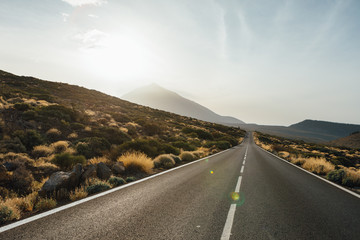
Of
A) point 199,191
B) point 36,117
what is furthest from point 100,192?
point 36,117

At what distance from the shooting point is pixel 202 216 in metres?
4.03

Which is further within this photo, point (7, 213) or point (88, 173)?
point (88, 173)

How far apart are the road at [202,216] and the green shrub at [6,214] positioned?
64 centimetres

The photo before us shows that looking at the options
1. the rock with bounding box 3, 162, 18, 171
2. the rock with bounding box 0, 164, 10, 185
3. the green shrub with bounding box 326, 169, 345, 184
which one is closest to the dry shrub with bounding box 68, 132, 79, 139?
the rock with bounding box 3, 162, 18, 171

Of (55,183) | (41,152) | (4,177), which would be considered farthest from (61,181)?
(41,152)

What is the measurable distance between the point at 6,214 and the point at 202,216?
3.96m

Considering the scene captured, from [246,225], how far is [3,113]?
1840 centimetres

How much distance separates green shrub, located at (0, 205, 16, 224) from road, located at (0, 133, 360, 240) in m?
0.64

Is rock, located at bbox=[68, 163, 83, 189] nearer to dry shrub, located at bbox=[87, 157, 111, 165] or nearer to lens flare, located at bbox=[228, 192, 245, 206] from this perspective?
dry shrub, located at bbox=[87, 157, 111, 165]

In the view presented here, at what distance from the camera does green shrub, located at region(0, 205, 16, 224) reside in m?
3.62

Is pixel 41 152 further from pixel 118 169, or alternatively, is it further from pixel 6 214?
pixel 6 214

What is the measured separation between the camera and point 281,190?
656 centimetres

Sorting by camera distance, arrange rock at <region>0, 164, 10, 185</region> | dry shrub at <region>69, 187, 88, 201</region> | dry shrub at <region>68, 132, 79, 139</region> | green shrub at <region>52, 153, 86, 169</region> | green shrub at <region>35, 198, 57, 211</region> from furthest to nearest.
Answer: dry shrub at <region>68, 132, 79, 139</region>
green shrub at <region>52, 153, 86, 169</region>
rock at <region>0, 164, 10, 185</region>
dry shrub at <region>69, 187, 88, 201</region>
green shrub at <region>35, 198, 57, 211</region>

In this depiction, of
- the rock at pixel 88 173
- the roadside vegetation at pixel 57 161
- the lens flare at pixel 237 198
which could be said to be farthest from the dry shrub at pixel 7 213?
the lens flare at pixel 237 198
